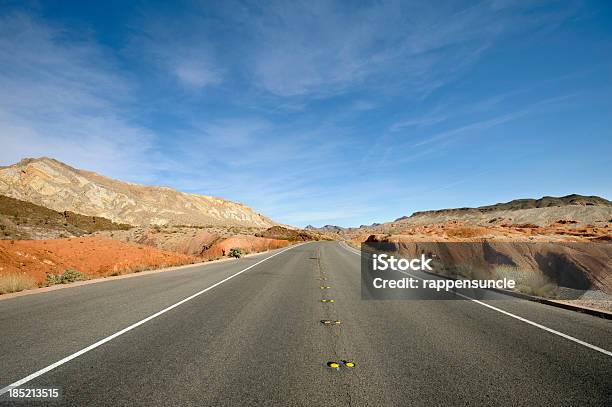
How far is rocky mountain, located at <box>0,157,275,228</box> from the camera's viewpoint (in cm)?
7231

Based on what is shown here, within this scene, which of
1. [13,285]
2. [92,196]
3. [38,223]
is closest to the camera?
[13,285]

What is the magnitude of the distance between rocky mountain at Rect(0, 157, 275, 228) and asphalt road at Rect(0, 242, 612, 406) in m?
74.5

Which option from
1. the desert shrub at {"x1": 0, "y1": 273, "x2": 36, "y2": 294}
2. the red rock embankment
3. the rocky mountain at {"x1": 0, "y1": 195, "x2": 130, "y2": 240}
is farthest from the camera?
the rocky mountain at {"x1": 0, "y1": 195, "x2": 130, "y2": 240}

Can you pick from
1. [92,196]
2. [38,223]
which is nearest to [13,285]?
[38,223]

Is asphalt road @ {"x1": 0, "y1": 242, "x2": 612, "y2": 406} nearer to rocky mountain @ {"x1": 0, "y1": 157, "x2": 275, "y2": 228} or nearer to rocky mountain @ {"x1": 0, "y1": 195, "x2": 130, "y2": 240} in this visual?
rocky mountain @ {"x1": 0, "y1": 195, "x2": 130, "y2": 240}

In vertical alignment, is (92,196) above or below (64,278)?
above

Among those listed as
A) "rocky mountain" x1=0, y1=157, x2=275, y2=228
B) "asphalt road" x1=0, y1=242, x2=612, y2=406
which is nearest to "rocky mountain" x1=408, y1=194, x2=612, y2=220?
"rocky mountain" x1=0, y1=157, x2=275, y2=228

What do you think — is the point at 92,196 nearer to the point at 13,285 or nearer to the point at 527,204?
the point at 13,285

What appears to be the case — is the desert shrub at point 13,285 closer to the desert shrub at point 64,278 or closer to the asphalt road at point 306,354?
the desert shrub at point 64,278

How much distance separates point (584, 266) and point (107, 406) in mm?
18308

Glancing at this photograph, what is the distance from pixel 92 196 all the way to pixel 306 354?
3593 inches

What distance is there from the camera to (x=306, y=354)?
5645mm

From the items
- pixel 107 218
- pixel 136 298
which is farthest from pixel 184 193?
Answer: pixel 136 298

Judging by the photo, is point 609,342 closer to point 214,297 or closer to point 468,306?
point 468,306
